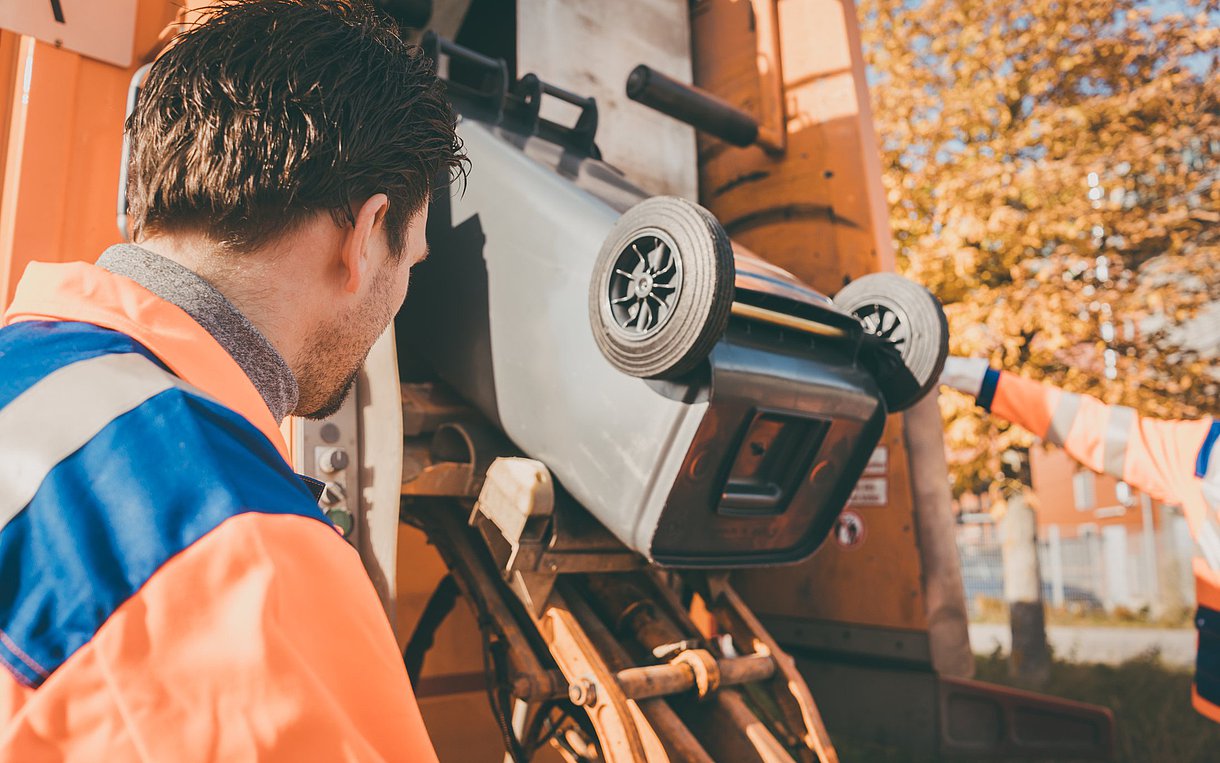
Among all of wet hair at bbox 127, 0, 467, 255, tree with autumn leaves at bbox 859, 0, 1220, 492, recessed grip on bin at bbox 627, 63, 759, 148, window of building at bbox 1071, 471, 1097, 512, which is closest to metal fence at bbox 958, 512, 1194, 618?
tree with autumn leaves at bbox 859, 0, 1220, 492

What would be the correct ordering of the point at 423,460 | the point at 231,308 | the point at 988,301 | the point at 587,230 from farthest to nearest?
the point at 988,301 < the point at 423,460 < the point at 587,230 < the point at 231,308

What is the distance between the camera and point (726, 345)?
1.98m

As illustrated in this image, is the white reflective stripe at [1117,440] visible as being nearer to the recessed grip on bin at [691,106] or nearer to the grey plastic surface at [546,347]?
the recessed grip on bin at [691,106]

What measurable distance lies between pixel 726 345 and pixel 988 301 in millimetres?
4177

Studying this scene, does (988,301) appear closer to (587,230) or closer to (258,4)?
(587,230)

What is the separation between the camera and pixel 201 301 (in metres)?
0.84

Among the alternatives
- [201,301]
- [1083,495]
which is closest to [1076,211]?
[201,301]

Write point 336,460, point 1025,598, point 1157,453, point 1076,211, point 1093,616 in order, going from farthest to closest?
1. point 1093,616
2. point 1025,598
3. point 1076,211
4. point 1157,453
5. point 336,460

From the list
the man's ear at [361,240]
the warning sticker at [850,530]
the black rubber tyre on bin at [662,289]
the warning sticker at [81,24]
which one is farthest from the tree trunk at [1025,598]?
the man's ear at [361,240]

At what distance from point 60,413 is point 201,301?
0.78ft

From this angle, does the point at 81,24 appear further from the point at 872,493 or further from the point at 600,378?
the point at 872,493

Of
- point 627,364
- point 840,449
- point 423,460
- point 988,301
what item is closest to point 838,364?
point 840,449

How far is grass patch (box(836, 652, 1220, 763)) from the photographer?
13.8 ft

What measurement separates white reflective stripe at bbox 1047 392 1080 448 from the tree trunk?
3.53 meters
